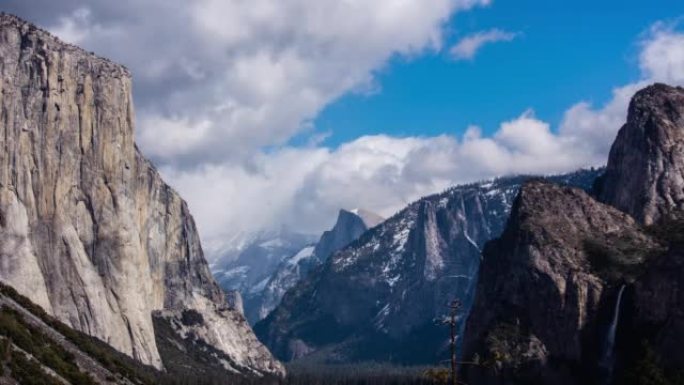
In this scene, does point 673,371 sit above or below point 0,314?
below

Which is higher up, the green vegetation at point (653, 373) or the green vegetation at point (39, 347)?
the green vegetation at point (39, 347)

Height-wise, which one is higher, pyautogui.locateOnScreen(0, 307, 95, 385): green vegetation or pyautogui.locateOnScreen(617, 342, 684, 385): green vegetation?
pyautogui.locateOnScreen(0, 307, 95, 385): green vegetation

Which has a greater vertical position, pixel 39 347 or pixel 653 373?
pixel 39 347

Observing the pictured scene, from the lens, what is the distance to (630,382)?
199 m

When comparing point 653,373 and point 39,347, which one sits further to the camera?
point 653,373

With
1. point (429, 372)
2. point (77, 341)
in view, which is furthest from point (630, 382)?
point (429, 372)

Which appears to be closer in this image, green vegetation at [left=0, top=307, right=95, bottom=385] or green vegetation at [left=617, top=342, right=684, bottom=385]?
green vegetation at [left=0, top=307, right=95, bottom=385]

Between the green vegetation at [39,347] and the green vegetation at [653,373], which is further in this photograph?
the green vegetation at [653,373]

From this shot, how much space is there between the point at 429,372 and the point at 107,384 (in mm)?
70670

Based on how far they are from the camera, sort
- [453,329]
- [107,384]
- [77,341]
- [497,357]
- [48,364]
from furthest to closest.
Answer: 1. [77,341]
2. [107,384]
3. [48,364]
4. [497,357]
5. [453,329]

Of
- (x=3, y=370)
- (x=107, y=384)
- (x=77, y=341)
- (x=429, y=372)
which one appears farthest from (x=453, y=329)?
(x=77, y=341)

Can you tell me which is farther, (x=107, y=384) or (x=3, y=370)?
(x=107, y=384)

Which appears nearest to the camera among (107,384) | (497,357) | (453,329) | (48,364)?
(453,329)

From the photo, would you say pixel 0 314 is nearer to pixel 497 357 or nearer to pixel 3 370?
pixel 3 370
